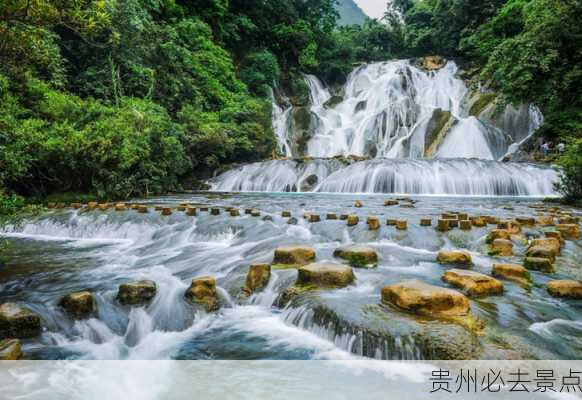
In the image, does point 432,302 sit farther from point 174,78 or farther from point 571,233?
point 174,78

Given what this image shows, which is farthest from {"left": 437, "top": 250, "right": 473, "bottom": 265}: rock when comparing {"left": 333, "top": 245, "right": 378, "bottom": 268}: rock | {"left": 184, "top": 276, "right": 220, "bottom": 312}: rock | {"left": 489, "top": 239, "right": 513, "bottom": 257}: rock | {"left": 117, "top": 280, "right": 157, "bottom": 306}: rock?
{"left": 117, "top": 280, "right": 157, "bottom": 306}: rock

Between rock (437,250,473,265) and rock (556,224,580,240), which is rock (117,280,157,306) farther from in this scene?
rock (556,224,580,240)

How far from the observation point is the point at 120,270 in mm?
4824

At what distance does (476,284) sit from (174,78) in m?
16.3

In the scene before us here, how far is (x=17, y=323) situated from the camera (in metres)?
2.97

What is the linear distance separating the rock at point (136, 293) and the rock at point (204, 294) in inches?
14.0

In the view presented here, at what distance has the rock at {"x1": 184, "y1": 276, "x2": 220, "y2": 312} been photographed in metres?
3.52

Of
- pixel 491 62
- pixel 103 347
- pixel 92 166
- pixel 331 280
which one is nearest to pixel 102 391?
pixel 103 347

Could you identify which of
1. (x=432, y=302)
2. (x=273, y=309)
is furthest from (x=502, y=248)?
(x=273, y=309)

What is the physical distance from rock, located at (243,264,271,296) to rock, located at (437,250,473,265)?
2133mm

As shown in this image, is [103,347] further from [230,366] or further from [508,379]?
[508,379]

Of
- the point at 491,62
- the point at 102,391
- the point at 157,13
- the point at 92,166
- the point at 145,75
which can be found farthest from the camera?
the point at 157,13

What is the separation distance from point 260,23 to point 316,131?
9.67 meters

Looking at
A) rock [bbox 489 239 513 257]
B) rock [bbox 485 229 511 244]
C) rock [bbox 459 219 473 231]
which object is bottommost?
rock [bbox 489 239 513 257]
